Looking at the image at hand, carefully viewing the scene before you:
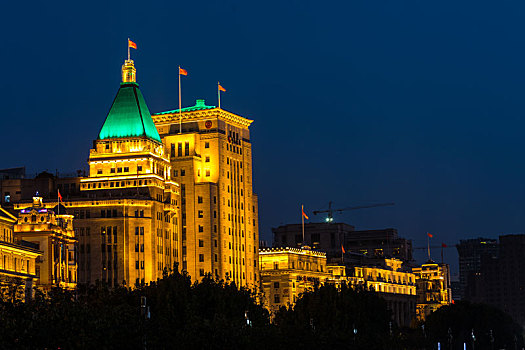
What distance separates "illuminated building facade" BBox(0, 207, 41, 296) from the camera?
16400 cm

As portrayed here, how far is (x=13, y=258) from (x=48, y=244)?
450 inches

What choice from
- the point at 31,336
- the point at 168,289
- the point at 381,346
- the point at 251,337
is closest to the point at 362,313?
the point at 381,346

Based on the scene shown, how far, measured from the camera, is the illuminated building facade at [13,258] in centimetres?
16400

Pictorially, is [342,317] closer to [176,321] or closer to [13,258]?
[13,258]

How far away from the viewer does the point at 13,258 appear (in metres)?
170

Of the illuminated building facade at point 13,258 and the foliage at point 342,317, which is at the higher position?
the illuminated building facade at point 13,258

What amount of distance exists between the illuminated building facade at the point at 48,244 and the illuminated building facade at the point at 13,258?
0.84 meters

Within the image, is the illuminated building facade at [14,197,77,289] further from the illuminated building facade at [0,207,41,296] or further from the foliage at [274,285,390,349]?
the foliage at [274,285,390,349]

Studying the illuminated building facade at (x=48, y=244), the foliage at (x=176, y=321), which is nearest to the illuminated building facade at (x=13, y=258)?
the illuminated building facade at (x=48, y=244)

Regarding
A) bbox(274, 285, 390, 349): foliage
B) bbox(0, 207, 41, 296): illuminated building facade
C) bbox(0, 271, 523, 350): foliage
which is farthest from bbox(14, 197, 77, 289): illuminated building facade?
bbox(274, 285, 390, 349): foliage

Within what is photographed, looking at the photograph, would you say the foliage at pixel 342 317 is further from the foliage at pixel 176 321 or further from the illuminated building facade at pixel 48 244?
the illuminated building facade at pixel 48 244

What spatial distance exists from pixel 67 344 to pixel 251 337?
3303cm

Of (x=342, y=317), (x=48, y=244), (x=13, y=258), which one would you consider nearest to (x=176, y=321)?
(x=13, y=258)

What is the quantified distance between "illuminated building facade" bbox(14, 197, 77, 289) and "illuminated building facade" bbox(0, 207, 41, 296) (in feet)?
2.76
